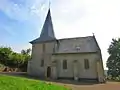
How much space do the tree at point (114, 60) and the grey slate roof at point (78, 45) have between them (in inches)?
578

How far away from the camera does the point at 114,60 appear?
43.4m

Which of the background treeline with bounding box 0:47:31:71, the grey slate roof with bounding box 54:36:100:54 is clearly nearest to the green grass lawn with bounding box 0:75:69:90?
the grey slate roof with bounding box 54:36:100:54

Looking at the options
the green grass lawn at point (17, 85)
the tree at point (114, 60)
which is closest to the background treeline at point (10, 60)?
the tree at point (114, 60)

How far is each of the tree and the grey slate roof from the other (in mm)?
14691

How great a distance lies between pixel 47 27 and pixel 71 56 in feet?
32.2

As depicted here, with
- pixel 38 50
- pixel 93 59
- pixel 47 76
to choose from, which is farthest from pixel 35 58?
pixel 93 59

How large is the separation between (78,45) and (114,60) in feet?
55.1

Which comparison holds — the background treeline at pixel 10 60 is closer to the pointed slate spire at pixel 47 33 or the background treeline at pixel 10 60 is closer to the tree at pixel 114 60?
the pointed slate spire at pixel 47 33

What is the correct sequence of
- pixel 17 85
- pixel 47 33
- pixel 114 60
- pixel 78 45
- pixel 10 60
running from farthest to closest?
pixel 114 60, pixel 10 60, pixel 47 33, pixel 78 45, pixel 17 85

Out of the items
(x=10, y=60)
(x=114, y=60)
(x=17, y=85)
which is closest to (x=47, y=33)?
(x=10, y=60)

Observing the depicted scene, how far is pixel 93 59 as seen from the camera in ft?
95.1

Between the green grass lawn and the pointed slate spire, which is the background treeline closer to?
the pointed slate spire

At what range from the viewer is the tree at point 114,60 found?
1660 inches

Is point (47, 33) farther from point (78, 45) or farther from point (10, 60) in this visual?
point (10, 60)
